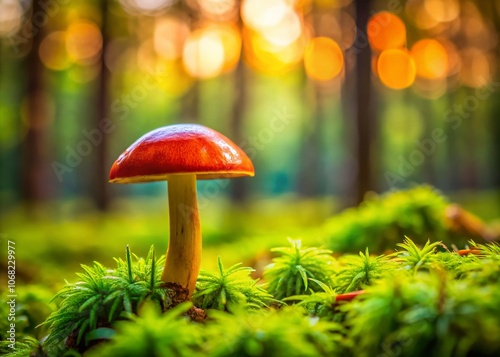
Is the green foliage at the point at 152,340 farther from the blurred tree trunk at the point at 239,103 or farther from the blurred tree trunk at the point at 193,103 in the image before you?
the blurred tree trunk at the point at 193,103

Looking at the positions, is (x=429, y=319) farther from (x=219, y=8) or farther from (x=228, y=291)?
(x=219, y=8)

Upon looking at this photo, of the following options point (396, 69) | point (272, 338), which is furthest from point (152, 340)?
point (396, 69)

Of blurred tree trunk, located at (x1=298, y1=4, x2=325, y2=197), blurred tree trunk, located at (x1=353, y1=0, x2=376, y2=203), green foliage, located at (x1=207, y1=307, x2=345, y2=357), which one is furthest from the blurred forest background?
green foliage, located at (x1=207, y1=307, x2=345, y2=357)

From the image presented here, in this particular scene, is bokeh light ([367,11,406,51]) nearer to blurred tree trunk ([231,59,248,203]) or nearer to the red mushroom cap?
blurred tree trunk ([231,59,248,203])

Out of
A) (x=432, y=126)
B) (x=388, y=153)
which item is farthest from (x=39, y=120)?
(x=388, y=153)

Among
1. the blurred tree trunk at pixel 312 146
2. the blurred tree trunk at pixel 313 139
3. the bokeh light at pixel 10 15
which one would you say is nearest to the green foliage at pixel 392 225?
the bokeh light at pixel 10 15

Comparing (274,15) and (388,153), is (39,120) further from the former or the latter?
(388,153)
